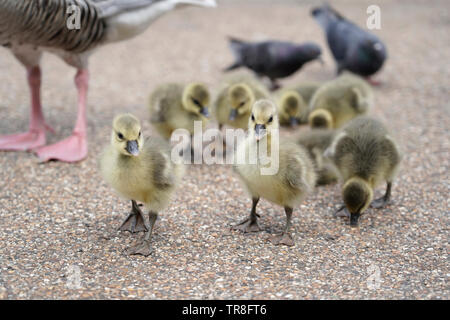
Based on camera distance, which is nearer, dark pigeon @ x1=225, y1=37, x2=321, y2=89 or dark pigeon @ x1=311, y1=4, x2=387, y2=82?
dark pigeon @ x1=225, y1=37, x2=321, y2=89

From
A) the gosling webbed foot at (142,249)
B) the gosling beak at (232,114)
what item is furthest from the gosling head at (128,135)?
the gosling beak at (232,114)

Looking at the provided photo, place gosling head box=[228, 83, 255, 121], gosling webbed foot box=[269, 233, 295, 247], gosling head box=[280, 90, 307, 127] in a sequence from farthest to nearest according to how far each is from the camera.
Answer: gosling head box=[280, 90, 307, 127] → gosling head box=[228, 83, 255, 121] → gosling webbed foot box=[269, 233, 295, 247]

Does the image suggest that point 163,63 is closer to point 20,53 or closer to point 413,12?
point 20,53

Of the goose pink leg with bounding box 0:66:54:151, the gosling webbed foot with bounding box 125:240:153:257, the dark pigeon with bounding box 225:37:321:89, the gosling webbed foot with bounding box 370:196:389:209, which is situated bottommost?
the gosling webbed foot with bounding box 125:240:153:257

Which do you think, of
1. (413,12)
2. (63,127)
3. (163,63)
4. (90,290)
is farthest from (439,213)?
(413,12)

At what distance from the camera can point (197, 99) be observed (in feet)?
15.2

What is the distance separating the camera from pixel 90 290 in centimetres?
303

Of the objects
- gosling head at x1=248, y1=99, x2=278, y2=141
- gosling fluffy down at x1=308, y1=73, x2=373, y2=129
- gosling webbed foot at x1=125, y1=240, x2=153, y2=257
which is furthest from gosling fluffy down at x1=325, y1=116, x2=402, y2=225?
gosling webbed foot at x1=125, y1=240, x2=153, y2=257

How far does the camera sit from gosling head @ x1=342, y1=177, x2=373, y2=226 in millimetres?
3768

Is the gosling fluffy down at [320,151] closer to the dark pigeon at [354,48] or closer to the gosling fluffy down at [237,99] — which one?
the gosling fluffy down at [237,99]

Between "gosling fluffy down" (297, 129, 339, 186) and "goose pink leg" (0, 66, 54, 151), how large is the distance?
228 cm

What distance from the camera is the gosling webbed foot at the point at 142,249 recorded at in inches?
134

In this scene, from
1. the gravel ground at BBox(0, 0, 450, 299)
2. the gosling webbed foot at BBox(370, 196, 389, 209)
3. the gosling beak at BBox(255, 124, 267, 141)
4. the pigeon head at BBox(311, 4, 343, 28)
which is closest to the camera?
the gravel ground at BBox(0, 0, 450, 299)

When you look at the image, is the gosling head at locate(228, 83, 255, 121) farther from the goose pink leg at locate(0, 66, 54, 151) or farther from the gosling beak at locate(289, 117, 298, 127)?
the goose pink leg at locate(0, 66, 54, 151)
